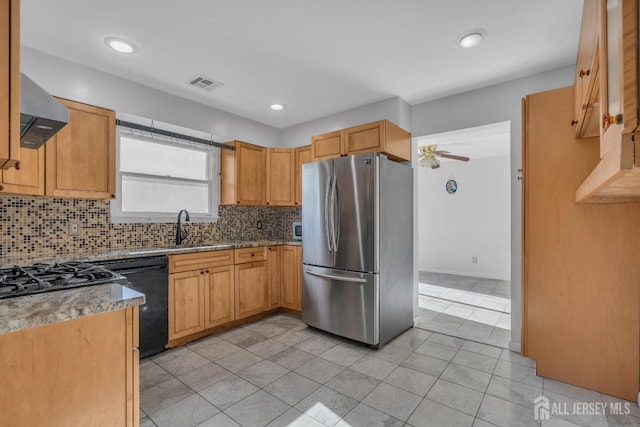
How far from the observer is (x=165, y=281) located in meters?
2.77

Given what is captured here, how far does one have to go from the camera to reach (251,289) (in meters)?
3.55

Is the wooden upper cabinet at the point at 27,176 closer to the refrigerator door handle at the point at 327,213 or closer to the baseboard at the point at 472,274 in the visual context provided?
the refrigerator door handle at the point at 327,213

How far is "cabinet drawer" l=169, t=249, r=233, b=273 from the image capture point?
2.86 m

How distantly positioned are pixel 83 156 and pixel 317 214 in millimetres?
2156

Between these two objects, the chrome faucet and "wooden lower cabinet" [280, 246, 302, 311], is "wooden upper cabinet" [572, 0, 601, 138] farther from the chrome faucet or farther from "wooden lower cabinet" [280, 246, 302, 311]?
the chrome faucet

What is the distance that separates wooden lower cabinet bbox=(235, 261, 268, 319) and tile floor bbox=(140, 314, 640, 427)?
1.46 feet

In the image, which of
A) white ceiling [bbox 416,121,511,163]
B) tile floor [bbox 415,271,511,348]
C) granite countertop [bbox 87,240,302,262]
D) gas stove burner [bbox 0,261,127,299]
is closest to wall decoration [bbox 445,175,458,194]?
white ceiling [bbox 416,121,511,163]

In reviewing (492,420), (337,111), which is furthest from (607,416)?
(337,111)

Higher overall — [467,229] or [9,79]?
[9,79]

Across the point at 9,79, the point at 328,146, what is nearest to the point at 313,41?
the point at 328,146

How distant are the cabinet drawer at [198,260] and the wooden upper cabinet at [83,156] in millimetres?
819

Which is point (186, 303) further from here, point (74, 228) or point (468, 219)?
point (468, 219)

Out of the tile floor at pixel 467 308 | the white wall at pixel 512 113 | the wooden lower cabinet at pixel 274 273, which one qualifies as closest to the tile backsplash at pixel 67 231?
the wooden lower cabinet at pixel 274 273

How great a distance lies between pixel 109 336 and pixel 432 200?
654cm
